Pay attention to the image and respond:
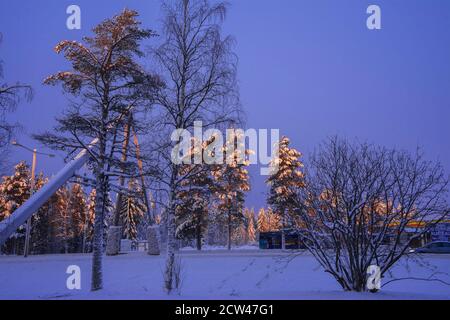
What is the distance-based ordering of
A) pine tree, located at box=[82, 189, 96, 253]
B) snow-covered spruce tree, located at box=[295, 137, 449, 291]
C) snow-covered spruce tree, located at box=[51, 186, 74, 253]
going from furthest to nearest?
snow-covered spruce tree, located at box=[51, 186, 74, 253] → pine tree, located at box=[82, 189, 96, 253] → snow-covered spruce tree, located at box=[295, 137, 449, 291]

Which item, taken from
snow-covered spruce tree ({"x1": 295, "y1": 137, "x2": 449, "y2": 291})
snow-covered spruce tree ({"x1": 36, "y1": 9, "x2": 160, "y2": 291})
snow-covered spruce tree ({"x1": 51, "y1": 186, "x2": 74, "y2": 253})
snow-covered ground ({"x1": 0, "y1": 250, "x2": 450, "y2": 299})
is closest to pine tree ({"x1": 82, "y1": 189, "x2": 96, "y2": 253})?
snow-covered spruce tree ({"x1": 51, "y1": 186, "x2": 74, "y2": 253})

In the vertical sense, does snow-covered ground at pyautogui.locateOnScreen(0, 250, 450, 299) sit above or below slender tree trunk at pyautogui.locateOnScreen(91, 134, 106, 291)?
below

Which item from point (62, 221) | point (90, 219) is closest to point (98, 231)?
point (90, 219)

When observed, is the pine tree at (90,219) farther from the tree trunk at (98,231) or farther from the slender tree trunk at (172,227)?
the slender tree trunk at (172,227)

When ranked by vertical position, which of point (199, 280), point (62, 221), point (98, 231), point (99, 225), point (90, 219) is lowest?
point (199, 280)

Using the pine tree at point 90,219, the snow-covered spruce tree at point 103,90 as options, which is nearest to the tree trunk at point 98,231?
the snow-covered spruce tree at point 103,90

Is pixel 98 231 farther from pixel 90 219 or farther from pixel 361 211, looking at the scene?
pixel 90 219

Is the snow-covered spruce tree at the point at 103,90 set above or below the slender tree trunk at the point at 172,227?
above

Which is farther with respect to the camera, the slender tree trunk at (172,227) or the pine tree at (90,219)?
the pine tree at (90,219)

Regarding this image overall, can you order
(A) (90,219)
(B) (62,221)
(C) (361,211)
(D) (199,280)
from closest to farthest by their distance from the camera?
(C) (361,211) → (D) (199,280) → (A) (90,219) → (B) (62,221)

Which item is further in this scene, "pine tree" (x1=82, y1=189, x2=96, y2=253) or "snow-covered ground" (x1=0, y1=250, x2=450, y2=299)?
"pine tree" (x1=82, y1=189, x2=96, y2=253)

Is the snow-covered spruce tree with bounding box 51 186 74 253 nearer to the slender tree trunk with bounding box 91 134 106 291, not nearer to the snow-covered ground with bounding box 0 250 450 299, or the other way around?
the snow-covered ground with bounding box 0 250 450 299

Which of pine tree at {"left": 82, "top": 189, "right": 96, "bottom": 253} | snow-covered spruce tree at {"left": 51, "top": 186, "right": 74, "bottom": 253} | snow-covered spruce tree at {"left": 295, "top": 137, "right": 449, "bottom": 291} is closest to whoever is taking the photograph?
snow-covered spruce tree at {"left": 295, "top": 137, "right": 449, "bottom": 291}
